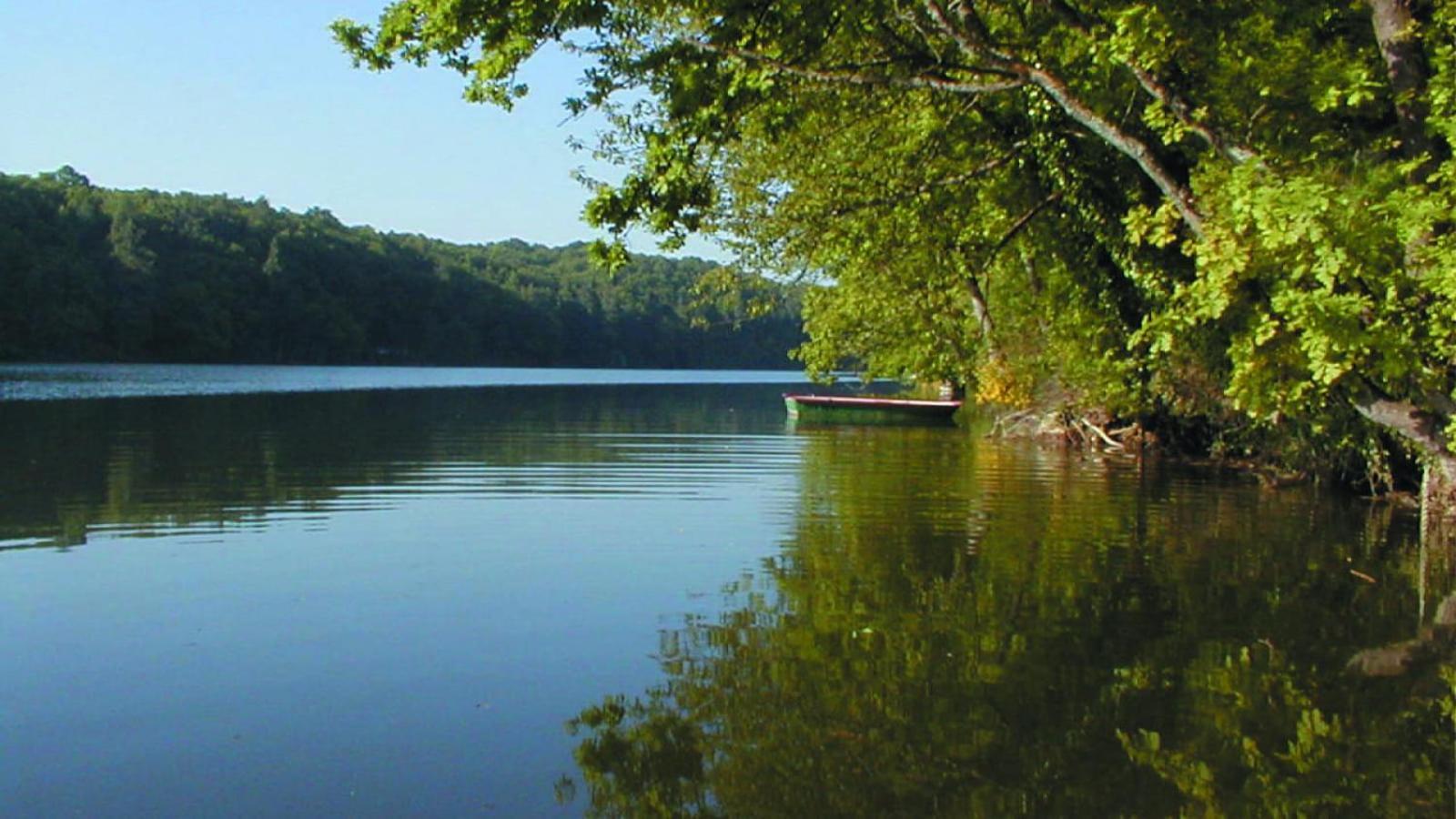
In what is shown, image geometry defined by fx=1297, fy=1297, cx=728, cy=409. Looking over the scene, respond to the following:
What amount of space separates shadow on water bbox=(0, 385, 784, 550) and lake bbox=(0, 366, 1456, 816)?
19cm

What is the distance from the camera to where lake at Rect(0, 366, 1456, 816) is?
19.1ft

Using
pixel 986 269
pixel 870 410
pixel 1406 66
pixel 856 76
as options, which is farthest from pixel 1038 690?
pixel 870 410

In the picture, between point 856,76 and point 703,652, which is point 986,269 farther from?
point 703,652

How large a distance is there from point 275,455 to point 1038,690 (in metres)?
18.1

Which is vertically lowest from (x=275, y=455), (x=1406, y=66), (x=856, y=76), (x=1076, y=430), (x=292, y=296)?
(x=275, y=455)

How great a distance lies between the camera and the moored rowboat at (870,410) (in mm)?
40969

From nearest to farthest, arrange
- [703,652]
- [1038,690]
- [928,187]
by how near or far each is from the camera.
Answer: [1038,690], [703,652], [928,187]

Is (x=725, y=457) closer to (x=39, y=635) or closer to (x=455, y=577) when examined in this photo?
(x=455, y=577)

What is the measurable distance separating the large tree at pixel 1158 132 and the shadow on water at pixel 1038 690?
1.83 metres

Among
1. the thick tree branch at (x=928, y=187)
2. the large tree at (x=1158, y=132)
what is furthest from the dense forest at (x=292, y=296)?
the large tree at (x=1158, y=132)

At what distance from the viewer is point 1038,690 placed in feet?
24.0

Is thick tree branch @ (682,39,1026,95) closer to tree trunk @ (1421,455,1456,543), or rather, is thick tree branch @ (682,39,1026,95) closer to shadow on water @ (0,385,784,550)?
tree trunk @ (1421,455,1456,543)

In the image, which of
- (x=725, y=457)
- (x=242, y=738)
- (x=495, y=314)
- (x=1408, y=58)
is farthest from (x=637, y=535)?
(x=495, y=314)

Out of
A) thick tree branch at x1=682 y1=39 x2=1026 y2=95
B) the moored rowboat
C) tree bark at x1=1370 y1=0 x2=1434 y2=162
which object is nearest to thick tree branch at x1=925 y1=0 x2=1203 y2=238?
thick tree branch at x1=682 y1=39 x2=1026 y2=95
